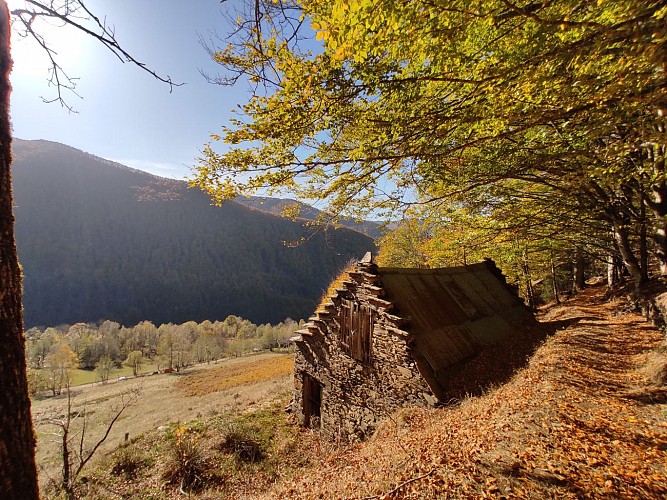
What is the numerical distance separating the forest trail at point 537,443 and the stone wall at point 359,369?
3.61 ft

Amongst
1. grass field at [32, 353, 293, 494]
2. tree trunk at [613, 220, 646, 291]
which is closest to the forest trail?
tree trunk at [613, 220, 646, 291]

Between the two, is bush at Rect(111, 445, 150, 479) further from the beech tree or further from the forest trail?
the beech tree

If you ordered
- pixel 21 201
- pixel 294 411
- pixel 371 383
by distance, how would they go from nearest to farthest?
1. pixel 371 383
2. pixel 294 411
3. pixel 21 201

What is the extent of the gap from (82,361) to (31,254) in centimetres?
13900

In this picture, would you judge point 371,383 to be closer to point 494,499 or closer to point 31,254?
point 494,499

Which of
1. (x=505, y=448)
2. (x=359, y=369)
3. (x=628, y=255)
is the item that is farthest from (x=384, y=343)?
(x=628, y=255)

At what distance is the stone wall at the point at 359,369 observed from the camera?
31.2 feet

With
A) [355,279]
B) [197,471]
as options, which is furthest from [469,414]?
[197,471]

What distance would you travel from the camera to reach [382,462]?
19.5 feet

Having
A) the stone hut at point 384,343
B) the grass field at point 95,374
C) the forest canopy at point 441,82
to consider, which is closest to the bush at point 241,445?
the stone hut at point 384,343

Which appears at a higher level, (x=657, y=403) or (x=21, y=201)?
(x=21, y=201)

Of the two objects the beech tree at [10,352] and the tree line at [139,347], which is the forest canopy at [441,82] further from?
the tree line at [139,347]

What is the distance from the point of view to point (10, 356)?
88.3 inches

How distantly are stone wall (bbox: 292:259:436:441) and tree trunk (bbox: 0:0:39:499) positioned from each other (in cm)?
858
